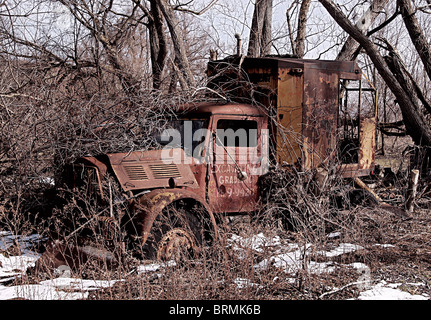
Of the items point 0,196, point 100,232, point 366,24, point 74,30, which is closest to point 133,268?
point 100,232

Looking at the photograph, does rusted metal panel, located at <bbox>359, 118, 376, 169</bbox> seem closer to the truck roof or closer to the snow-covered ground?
the truck roof

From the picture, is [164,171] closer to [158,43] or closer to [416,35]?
[416,35]

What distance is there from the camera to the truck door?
5973 mm

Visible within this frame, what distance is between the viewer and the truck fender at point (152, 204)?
5.03 metres

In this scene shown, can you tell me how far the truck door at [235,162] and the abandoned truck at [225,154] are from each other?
1 centimetres

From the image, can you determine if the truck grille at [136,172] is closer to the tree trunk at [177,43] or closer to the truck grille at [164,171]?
the truck grille at [164,171]

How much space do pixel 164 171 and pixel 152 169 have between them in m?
0.16

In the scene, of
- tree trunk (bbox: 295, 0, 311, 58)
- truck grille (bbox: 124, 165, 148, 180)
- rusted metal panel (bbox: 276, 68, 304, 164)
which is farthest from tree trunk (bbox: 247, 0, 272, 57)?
truck grille (bbox: 124, 165, 148, 180)

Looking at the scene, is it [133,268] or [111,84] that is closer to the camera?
[133,268]

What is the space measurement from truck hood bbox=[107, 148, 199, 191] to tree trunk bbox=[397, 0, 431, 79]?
20.0 feet

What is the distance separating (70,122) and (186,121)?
1896 millimetres

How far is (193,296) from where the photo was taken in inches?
163
